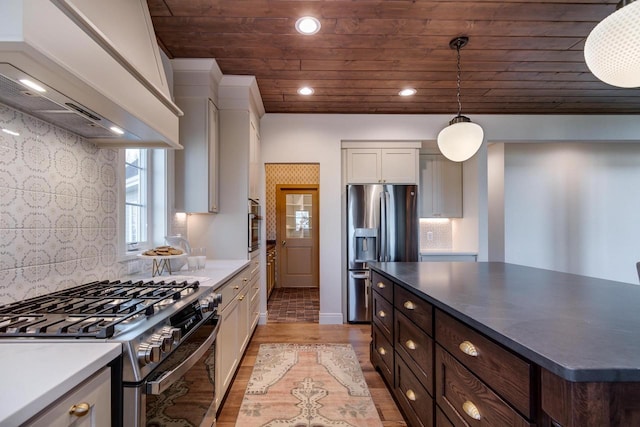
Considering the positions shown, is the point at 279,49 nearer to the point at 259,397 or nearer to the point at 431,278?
the point at 431,278

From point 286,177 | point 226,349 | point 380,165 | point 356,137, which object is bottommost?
point 226,349

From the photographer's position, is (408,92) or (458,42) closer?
(458,42)

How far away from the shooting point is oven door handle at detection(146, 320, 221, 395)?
0.93 meters

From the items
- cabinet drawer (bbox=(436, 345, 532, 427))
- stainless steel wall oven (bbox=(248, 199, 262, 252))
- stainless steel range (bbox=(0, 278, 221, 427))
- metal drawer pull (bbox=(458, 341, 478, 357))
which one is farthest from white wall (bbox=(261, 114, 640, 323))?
metal drawer pull (bbox=(458, 341, 478, 357))

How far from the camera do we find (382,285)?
222 centimetres

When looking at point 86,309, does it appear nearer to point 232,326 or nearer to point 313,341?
point 232,326

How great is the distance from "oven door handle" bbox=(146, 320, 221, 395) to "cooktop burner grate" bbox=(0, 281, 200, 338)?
0.21 m

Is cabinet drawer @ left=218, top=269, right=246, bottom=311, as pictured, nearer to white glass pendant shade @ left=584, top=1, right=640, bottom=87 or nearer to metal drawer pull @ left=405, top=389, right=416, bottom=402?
metal drawer pull @ left=405, top=389, right=416, bottom=402

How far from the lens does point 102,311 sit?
3.47 ft

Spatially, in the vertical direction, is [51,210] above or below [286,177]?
below

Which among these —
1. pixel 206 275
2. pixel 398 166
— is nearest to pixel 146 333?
pixel 206 275

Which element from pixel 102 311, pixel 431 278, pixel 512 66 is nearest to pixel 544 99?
pixel 512 66

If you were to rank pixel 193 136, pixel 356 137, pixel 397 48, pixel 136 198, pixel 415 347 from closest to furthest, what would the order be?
pixel 415 347
pixel 136 198
pixel 397 48
pixel 193 136
pixel 356 137

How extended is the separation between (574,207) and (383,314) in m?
4.01
